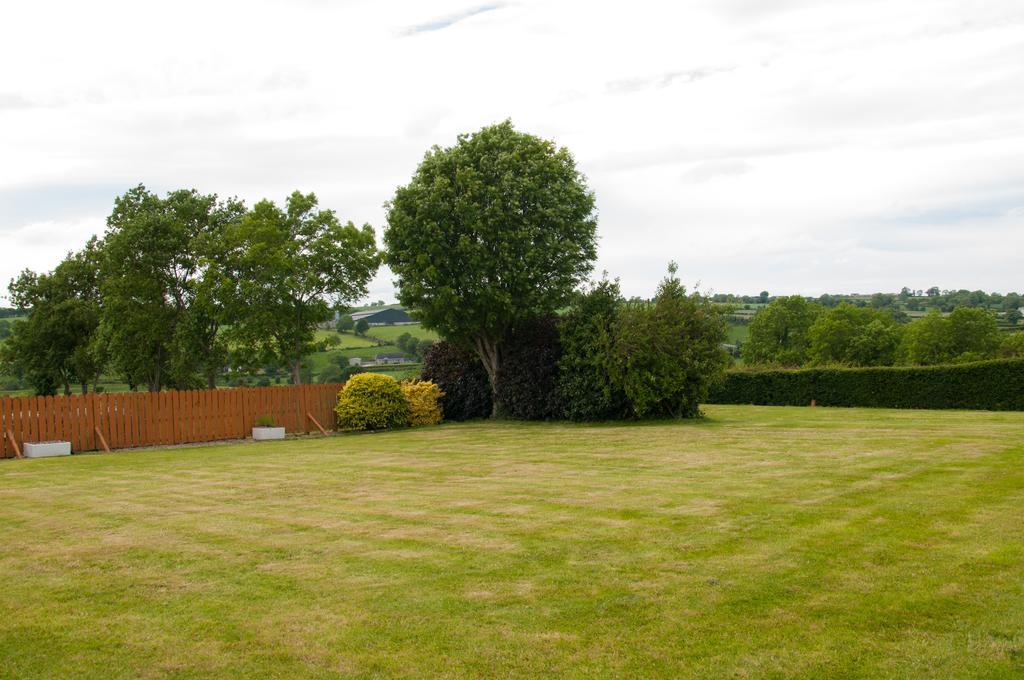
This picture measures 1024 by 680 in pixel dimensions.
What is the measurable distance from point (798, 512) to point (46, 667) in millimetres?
7142

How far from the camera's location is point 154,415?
23.6 m

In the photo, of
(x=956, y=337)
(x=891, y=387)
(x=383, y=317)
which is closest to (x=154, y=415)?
(x=891, y=387)

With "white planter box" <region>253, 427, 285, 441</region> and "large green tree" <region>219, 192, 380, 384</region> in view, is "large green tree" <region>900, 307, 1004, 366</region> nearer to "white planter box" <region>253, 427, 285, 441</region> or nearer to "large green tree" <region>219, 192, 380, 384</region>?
"large green tree" <region>219, 192, 380, 384</region>

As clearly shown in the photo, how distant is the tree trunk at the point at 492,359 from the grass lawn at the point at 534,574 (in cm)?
1659

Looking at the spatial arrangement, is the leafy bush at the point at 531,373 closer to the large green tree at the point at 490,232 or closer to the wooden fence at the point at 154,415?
the large green tree at the point at 490,232

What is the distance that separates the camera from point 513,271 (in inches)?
1046

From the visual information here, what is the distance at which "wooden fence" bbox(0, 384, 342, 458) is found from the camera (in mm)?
21422

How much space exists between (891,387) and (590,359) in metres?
14.1

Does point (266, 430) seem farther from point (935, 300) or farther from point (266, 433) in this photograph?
point (935, 300)

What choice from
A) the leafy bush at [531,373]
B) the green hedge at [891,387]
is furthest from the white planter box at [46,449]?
the green hedge at [891,387]

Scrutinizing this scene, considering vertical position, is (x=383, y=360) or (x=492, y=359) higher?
(x=383, y=360)

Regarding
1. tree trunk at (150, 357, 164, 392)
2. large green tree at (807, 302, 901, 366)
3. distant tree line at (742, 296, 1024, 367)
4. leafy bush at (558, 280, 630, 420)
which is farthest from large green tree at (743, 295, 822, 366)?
tree trunk at (150, 357, 164, 392)

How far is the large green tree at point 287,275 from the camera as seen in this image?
34219 millimetres

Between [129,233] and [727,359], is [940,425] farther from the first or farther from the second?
[129,233]
